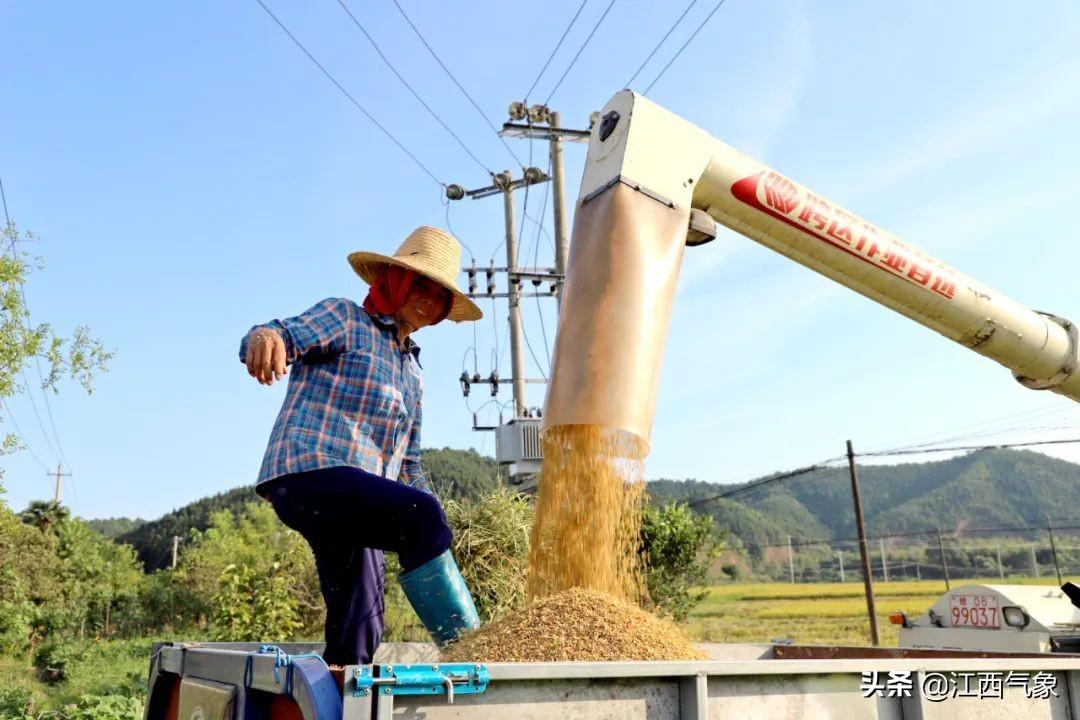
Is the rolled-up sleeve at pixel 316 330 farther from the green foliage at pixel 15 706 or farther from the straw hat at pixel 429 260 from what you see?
the green foliage at pixel 15 706

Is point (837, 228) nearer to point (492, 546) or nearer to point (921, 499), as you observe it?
point (492, 546)

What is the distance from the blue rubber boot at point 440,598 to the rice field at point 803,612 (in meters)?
23.7

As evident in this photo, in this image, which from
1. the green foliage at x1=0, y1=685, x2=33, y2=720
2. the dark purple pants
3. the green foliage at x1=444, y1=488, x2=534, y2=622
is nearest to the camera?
the dark purple pants

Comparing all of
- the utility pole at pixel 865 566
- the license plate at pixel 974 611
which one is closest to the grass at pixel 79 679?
the license plate at pixel 974 611

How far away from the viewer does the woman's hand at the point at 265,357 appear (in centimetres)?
262

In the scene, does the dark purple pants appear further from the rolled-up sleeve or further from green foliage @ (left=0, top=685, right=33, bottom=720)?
green foliage @ (left=0, top=685, right=33, bottom=720)

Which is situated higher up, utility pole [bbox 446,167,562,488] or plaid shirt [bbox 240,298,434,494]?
utility pole [bbox 446,167,562,488]

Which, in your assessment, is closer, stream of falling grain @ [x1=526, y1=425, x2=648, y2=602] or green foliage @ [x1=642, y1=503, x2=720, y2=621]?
stream of falling grain @ [x1=526, y1=425, x2=648, y2=602]

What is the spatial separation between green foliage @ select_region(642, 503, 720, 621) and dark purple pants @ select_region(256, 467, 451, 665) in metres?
8.84

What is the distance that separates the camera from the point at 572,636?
99.0 inches

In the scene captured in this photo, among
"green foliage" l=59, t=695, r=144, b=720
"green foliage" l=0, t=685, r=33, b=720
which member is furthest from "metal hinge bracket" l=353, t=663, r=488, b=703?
"green foliage" l=0, t=685, r=33, b=720

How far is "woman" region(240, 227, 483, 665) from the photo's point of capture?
110 inches

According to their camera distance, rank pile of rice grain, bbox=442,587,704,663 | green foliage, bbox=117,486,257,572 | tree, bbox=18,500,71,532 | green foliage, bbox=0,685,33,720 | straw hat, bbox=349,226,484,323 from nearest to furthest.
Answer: pile of rice grain, bbox=442,587,704,663, straw hat, bbox=349,226,484,323, green foliage, bbox=0,685,33,720, tree, bbox=18,500,71,532, green foliage, bbox=117,486,257,572

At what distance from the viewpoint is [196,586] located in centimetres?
4109
